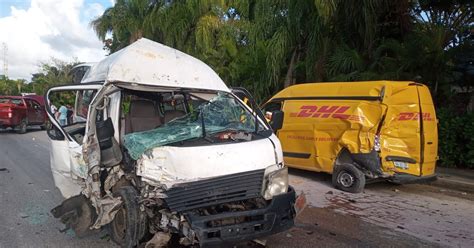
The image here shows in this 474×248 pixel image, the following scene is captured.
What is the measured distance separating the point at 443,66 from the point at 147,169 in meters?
9.82

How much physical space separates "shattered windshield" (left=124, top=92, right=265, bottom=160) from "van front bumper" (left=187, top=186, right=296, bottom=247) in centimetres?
90

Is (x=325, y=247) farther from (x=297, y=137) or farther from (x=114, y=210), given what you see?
(x=297, y=137)

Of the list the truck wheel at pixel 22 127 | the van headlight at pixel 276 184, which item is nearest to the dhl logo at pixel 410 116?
the van headlight at pixel 276 184

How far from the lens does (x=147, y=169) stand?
4.28 metres

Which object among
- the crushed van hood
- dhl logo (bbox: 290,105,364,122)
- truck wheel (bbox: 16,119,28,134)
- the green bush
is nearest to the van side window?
the crushed van hood

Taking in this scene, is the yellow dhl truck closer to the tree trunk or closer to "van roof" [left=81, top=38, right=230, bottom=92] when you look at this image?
"van roof" [left=81, top=38, right=230, bottom=92]

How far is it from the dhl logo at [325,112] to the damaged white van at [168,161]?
11.3 feet

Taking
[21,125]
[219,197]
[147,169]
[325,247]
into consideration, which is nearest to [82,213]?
[147,169]

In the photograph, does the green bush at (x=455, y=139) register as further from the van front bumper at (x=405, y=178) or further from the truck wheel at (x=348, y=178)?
the truck wheel at (x=348, y=178)

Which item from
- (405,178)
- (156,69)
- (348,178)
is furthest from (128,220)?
(405,178)

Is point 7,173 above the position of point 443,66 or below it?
below

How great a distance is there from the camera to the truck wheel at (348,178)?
8078 mm

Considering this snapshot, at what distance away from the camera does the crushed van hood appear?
4.17m

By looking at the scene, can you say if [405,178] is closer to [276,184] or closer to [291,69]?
[276,184]
